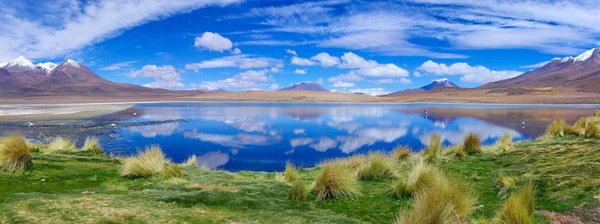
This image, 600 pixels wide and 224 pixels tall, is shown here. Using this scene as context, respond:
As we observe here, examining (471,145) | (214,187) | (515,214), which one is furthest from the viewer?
(471,145)

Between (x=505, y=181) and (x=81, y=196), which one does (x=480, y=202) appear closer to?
(x=505, y=181)

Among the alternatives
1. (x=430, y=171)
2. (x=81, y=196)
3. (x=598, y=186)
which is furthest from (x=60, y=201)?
(x=598, y=186)

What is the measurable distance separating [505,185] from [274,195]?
3336 millimetres

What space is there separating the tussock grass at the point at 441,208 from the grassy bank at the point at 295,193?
0.02 metres

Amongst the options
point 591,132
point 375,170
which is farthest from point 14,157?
point 591,132

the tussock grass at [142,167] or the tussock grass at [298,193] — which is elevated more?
the tussock grass at [142,167]

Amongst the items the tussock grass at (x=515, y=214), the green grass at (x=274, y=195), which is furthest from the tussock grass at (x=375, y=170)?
the tussock grass at (x=515, y=214)

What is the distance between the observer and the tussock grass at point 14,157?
A: 21.3 feet

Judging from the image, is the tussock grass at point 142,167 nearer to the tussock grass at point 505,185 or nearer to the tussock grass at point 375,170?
the tussock grass at point 375,170

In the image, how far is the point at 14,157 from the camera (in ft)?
21.8

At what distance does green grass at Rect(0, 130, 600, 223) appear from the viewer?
4.45 metres

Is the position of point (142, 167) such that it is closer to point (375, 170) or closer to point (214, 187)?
point (214, 187)

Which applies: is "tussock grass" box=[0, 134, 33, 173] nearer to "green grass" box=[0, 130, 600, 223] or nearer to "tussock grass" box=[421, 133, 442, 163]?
"green grass" box=[0, 130, 600, 223]

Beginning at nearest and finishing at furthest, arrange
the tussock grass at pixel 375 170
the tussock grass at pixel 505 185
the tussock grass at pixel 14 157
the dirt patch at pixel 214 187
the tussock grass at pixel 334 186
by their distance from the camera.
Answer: the tussock grass at pixel 505 185, the tussock grass at pixel 334 186, the dirt patch at pixel 214 187, the tussock grass at pixel 14 157, the tussock grass at pixel 375 170
